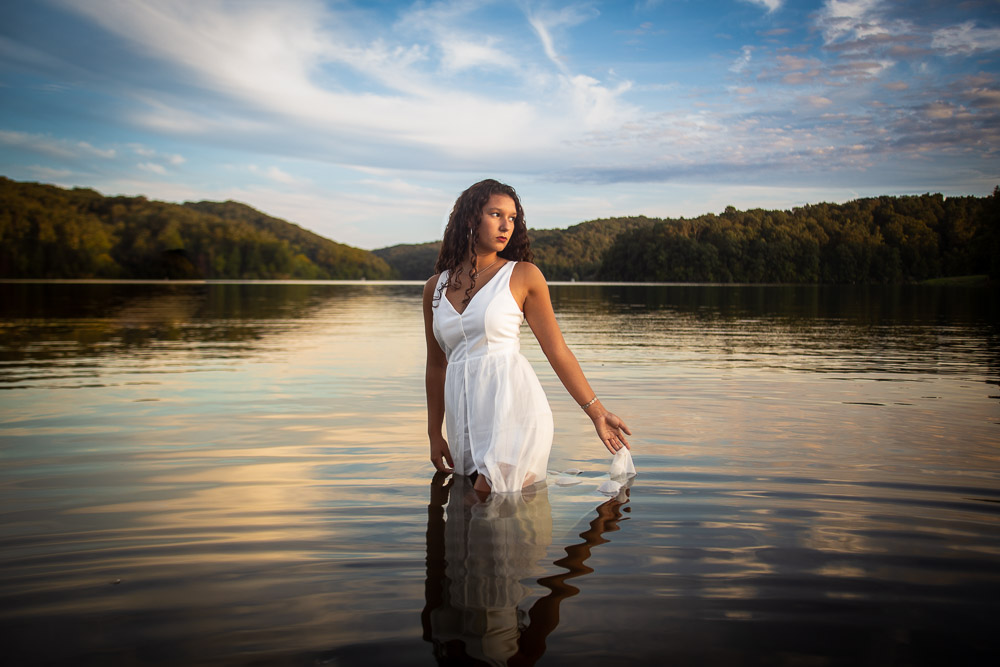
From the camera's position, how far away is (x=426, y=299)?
4.14m

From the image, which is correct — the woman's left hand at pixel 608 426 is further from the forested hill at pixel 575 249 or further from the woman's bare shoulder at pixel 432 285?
the forested hill at pixel 575 249

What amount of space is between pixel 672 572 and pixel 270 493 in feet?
9.61

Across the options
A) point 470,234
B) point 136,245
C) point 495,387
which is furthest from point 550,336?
point 136,245

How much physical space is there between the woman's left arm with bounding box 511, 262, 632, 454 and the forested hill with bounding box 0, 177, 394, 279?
150394 millimetres

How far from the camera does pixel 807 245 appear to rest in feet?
267

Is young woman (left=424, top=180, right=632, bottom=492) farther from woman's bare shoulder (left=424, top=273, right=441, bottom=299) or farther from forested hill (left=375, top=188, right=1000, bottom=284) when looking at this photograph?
forested hill (left=375, top=188, right=1000, bottom=284)

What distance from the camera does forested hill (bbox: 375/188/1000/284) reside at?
79.0 meters

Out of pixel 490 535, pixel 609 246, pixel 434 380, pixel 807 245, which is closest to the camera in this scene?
pixel 490 535

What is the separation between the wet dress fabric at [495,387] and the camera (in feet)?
12.2

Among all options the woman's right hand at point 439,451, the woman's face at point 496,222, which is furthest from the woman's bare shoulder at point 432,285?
the woman's right hand at point 439,451

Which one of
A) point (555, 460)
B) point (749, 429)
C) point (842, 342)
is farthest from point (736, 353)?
point (555, 460)

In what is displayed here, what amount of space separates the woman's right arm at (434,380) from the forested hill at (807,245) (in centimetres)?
7053

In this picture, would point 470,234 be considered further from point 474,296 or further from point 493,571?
point 493,571

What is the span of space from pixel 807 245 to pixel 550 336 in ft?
283
